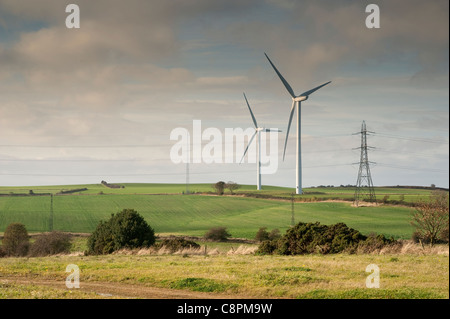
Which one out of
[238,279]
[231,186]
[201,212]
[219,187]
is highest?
[231,186]

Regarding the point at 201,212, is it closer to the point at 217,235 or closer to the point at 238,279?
the point at 217,235

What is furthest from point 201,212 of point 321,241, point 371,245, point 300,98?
point 371,245

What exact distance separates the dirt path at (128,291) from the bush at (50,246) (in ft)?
104

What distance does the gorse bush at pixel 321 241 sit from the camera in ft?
124

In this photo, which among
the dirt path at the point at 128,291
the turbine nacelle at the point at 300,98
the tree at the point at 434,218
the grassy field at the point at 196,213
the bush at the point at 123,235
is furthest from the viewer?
the turbine nacelle at the point at 300,98

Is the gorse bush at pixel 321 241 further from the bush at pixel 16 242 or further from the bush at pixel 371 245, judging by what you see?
the bush at pixel 16 242

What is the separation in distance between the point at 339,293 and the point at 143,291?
8828 millimetres

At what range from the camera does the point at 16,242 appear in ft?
204

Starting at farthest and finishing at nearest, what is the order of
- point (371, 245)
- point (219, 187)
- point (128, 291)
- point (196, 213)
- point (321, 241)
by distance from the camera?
point (219, 187) → point (196, 213) → point (321, 241) → point (371, 245) → point (128, 291)

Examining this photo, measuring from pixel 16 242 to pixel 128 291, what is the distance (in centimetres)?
4592

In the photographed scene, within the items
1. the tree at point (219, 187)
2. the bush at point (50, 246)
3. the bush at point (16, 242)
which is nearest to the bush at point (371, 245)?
the bush at point (50, 246)

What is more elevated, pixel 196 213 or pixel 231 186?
pixel 231 186

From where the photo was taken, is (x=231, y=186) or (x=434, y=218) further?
(x=231, y=186)

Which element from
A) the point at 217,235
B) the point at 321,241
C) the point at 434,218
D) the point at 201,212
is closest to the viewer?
the point at 321,241
